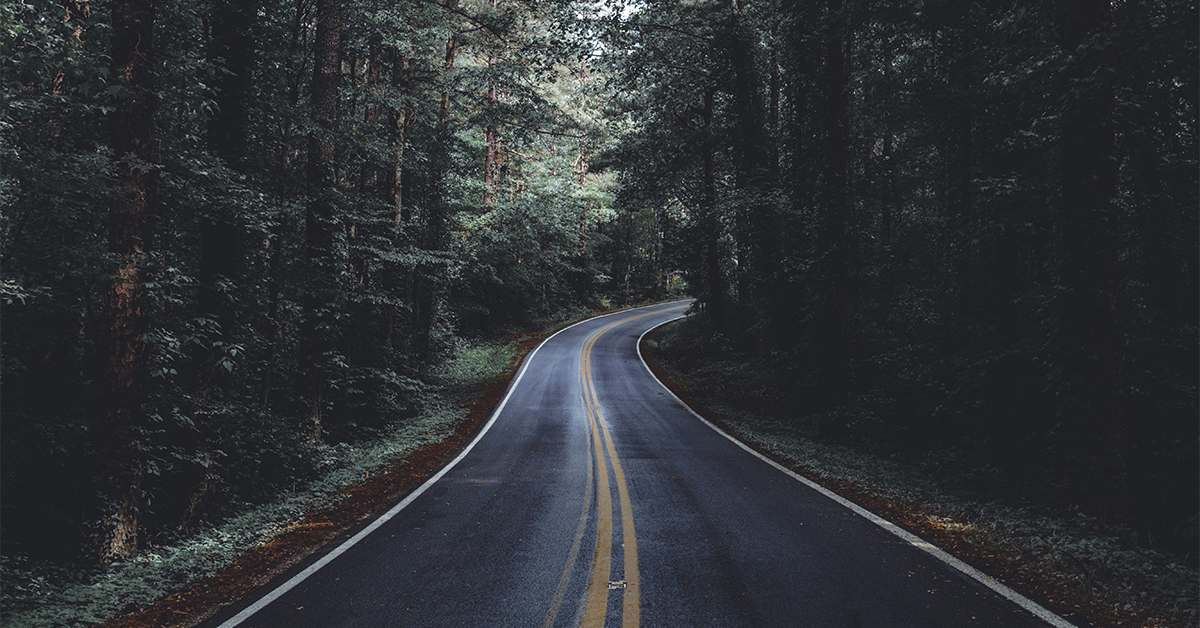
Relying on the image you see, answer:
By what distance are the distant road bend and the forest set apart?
2.65 metres

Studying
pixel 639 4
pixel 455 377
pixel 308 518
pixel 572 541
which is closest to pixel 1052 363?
pixel 572 541

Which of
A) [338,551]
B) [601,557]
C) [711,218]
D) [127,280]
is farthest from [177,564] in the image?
[711,218]

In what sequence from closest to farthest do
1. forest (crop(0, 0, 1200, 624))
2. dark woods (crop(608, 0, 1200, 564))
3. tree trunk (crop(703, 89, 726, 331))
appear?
forest (crop(0, 0, 1200, 624)) < dark woods (crop(608, 0, 1200, 564)) < tree trunk (crop(703, 89, 726, 331))

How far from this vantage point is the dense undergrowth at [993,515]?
443 centimetres

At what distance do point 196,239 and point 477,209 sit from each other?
10.7 metres

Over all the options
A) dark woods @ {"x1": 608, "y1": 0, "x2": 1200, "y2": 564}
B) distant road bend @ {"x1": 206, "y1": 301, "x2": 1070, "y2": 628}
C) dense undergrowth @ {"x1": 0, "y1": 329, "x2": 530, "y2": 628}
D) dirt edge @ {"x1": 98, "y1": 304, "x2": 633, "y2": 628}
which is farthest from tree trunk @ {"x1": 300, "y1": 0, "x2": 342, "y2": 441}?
dark woods @ {"x1": 608, "y1": 0, "x2": 1200, "y2": 564}

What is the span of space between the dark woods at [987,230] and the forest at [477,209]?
0.06 meters

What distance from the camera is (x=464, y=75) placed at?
1316cm

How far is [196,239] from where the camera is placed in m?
9.89

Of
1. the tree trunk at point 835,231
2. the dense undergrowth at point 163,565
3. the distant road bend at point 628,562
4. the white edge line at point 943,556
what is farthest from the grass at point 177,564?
the tree trunk at point 835,231

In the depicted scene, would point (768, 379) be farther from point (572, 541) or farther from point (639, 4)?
point (572, 541)

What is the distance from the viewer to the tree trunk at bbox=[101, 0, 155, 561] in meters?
5.53

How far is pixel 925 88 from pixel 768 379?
9641 millimetres

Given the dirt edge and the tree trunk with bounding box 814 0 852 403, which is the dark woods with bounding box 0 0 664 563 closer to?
the dirt edge
